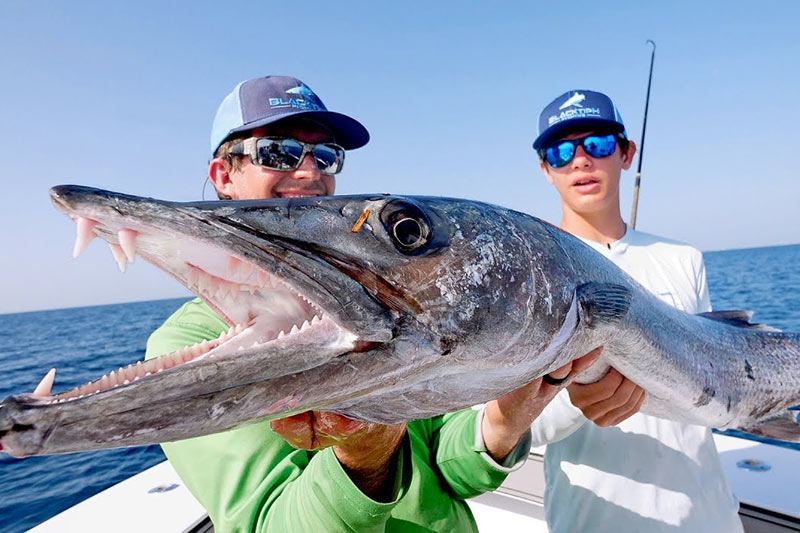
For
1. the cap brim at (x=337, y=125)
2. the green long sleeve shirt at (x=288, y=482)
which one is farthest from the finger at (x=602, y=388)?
the cap brim at (x=337, y=125)

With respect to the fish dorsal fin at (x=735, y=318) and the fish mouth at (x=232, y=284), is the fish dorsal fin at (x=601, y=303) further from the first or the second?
the fish dorsal fin at (x=735, y=318)

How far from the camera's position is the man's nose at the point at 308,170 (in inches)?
117

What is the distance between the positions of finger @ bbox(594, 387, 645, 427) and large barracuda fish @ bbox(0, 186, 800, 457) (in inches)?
26.4

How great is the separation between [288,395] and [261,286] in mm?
381

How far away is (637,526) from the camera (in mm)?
2785

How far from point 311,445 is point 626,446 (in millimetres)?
2249

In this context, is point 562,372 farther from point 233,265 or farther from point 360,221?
point 233,265

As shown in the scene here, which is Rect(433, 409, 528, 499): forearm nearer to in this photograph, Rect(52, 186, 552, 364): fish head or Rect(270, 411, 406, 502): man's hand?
Rect(270, 411, 406, 502): man's hand

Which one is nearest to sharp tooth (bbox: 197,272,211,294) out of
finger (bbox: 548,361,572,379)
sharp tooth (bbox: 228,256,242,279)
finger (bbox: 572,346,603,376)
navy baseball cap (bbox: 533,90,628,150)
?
sharp tooth (bbox: 228,256,242,279)

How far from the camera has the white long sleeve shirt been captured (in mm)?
2771

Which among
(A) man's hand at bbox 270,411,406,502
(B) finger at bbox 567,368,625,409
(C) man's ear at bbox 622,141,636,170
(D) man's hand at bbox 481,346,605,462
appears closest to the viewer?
(A) man's hand at bbox 270,411,406,502

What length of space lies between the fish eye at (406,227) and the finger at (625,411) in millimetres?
1645

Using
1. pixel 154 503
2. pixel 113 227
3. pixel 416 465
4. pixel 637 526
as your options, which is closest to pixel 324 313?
pixel 113 227

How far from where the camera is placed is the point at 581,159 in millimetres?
3613
